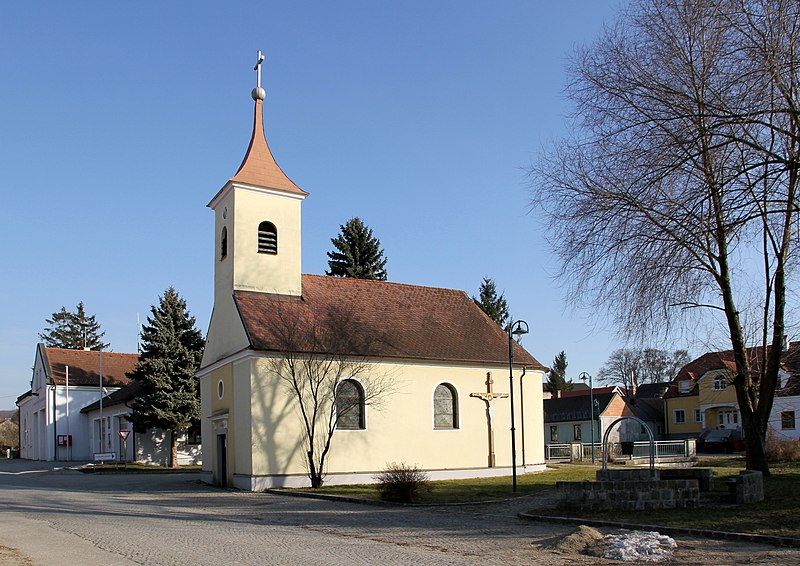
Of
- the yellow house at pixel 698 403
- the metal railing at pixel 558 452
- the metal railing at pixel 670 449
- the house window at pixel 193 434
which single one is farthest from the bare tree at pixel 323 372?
the yellow house at pixel 698 403

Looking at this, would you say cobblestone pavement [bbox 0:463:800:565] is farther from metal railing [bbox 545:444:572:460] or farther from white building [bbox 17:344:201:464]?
white building [bbox 17:344:201:464]

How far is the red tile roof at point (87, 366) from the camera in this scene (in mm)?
58250

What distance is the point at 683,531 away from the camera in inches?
539

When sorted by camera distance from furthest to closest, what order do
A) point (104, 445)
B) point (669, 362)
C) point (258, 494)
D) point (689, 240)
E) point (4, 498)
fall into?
point (669, 362) < point (104, 445) < point (258, 494) < point (4, 498) < point (689, 240)

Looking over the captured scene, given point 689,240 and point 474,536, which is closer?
point 474,536

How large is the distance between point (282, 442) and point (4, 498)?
8.95m

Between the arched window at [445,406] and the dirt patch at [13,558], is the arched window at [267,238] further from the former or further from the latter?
the dirt patch at [13,558]

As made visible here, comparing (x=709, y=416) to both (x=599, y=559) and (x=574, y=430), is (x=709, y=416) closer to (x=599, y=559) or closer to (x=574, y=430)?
(x=574, y=430)

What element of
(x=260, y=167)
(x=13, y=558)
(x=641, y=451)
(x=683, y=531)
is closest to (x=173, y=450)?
(x=260, y=167)

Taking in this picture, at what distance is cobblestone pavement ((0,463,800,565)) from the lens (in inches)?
461

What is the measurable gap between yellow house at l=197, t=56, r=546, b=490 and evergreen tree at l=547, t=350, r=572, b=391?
70.5 m

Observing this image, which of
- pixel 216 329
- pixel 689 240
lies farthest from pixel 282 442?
pixel 689 240

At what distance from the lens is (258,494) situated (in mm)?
25922

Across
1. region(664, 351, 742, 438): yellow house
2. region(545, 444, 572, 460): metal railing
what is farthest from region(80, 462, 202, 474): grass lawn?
region(664, 351, 742, 438): yellow house
